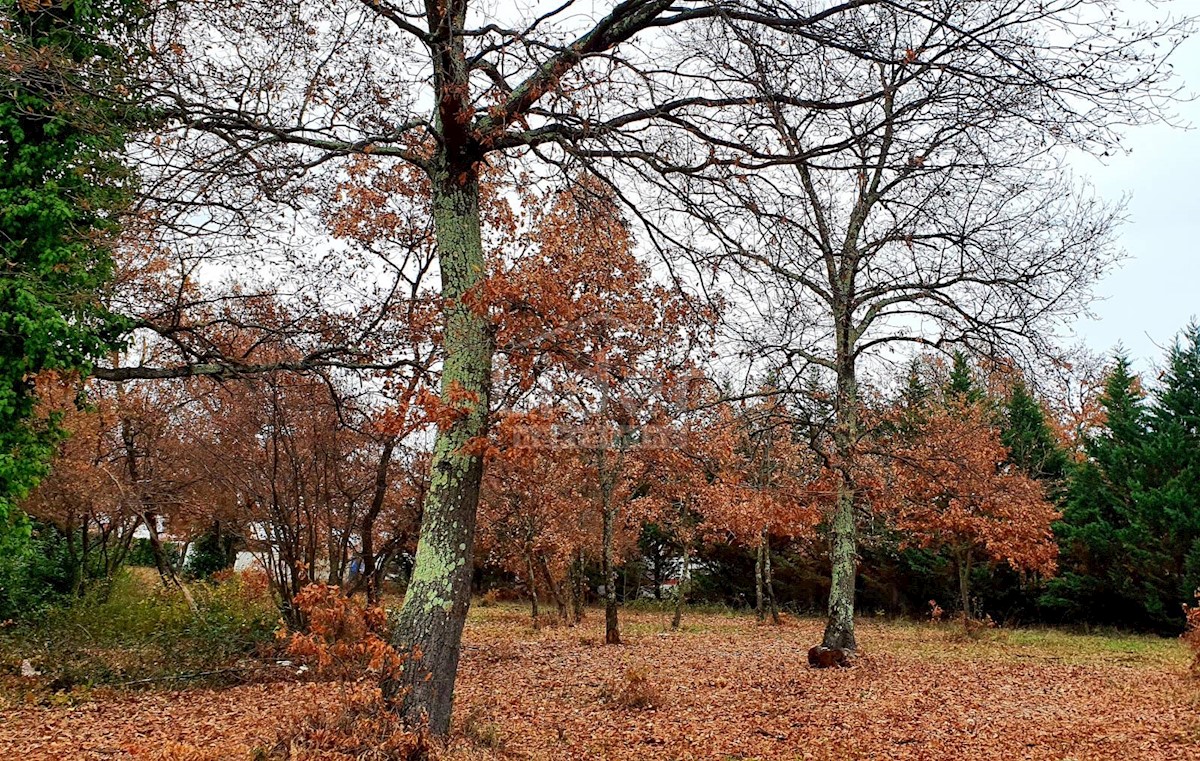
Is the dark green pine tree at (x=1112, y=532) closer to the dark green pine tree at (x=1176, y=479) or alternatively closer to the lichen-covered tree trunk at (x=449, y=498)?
the dark green pine tree at (x=1176, y=479)

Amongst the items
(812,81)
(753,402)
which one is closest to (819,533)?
(753,402)

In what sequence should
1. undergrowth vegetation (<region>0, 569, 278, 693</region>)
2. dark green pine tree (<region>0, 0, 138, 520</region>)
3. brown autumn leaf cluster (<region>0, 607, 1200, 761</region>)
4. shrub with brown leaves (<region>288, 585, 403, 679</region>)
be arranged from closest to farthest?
shrub with brown leaves (<region>288, 585, 403, 679</region>), brown autumn leaf cluster (<region>0, 607, 1200, 761</region>), dark green pine tree (<region>0, 0, 138, 520</region>), undergrowth vegetation (<region>0, 569, 278, 693</region>)

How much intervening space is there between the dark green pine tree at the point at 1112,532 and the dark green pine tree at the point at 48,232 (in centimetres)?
2152

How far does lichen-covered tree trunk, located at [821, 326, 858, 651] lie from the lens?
1207 centimetres

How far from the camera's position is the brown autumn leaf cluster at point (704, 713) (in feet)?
20.9

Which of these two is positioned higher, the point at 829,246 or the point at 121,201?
the point at 829,246

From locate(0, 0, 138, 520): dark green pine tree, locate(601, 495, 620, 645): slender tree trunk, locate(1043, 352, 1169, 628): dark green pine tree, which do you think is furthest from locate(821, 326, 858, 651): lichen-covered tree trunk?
locate(1043, 352, 1169, 628): dark green pine tree

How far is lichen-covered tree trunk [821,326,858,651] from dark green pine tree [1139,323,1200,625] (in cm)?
1018

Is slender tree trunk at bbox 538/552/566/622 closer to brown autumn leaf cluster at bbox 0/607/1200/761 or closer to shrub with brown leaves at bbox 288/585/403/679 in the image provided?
brown autumn leaf cluster at bbox 0/607/1200/761

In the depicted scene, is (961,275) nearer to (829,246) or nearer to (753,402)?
(829,246)

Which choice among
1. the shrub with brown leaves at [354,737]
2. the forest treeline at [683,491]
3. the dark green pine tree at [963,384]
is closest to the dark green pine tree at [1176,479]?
the forest treeline at [683,491]

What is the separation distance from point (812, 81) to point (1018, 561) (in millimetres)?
15125

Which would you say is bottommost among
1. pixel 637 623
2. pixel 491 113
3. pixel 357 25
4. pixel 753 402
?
pixel 637 623

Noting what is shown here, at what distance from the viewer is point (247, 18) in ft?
22.7
